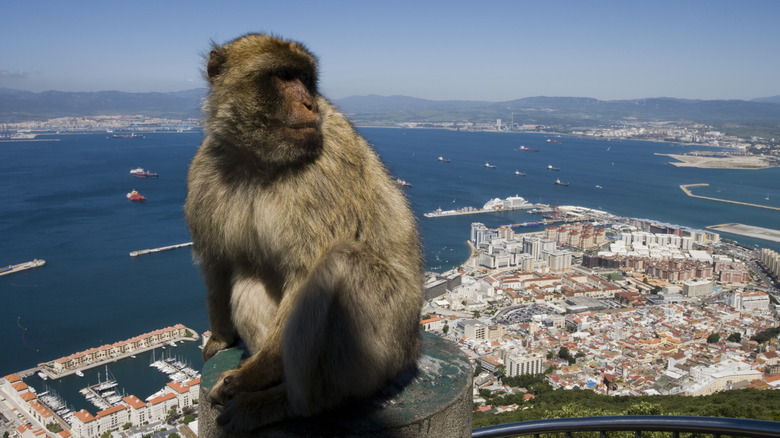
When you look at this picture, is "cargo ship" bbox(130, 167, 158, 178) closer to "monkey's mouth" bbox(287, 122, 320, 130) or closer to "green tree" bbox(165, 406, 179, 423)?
"green tree" bbox(165, 406, 179, 423)

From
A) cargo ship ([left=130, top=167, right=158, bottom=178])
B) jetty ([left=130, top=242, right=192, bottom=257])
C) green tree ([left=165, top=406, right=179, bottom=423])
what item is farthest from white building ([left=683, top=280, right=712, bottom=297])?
cargo ship ([left=130, top=167, right=158, bottom=178])

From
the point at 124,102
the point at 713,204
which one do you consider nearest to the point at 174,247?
the point at 713,204

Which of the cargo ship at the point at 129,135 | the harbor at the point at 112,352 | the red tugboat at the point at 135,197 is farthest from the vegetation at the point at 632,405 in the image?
the cargo ship at the point at 129,135

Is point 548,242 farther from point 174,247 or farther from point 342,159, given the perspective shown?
point 342,159

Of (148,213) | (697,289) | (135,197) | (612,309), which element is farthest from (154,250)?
(697,289)

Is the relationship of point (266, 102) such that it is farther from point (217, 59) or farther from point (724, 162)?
point (724, 162)

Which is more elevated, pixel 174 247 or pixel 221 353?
pixel 221 353

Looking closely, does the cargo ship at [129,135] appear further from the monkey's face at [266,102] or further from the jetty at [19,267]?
the monkey's face at [266,102]
